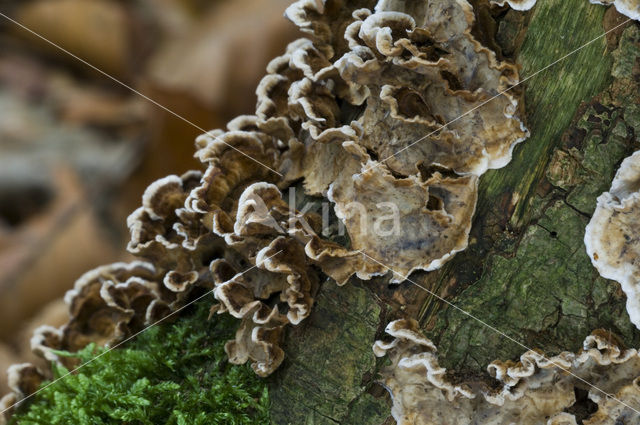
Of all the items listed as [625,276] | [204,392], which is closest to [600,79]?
[625,276]

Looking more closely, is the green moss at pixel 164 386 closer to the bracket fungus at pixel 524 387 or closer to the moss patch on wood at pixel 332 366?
the moss patch on wood at pixel 332 366

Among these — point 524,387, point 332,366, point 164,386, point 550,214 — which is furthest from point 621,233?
point 164,386

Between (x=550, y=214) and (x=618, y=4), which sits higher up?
(x=618, y=4)

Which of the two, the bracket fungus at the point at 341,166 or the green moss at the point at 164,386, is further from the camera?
the green moss at the point at 164,386

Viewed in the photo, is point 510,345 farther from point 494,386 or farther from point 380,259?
point 380,259

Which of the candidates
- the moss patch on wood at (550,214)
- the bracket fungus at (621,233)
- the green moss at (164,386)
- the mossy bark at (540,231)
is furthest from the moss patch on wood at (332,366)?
the bracket fungus at (621,233)

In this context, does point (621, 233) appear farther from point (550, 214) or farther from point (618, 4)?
point (618, 4)
